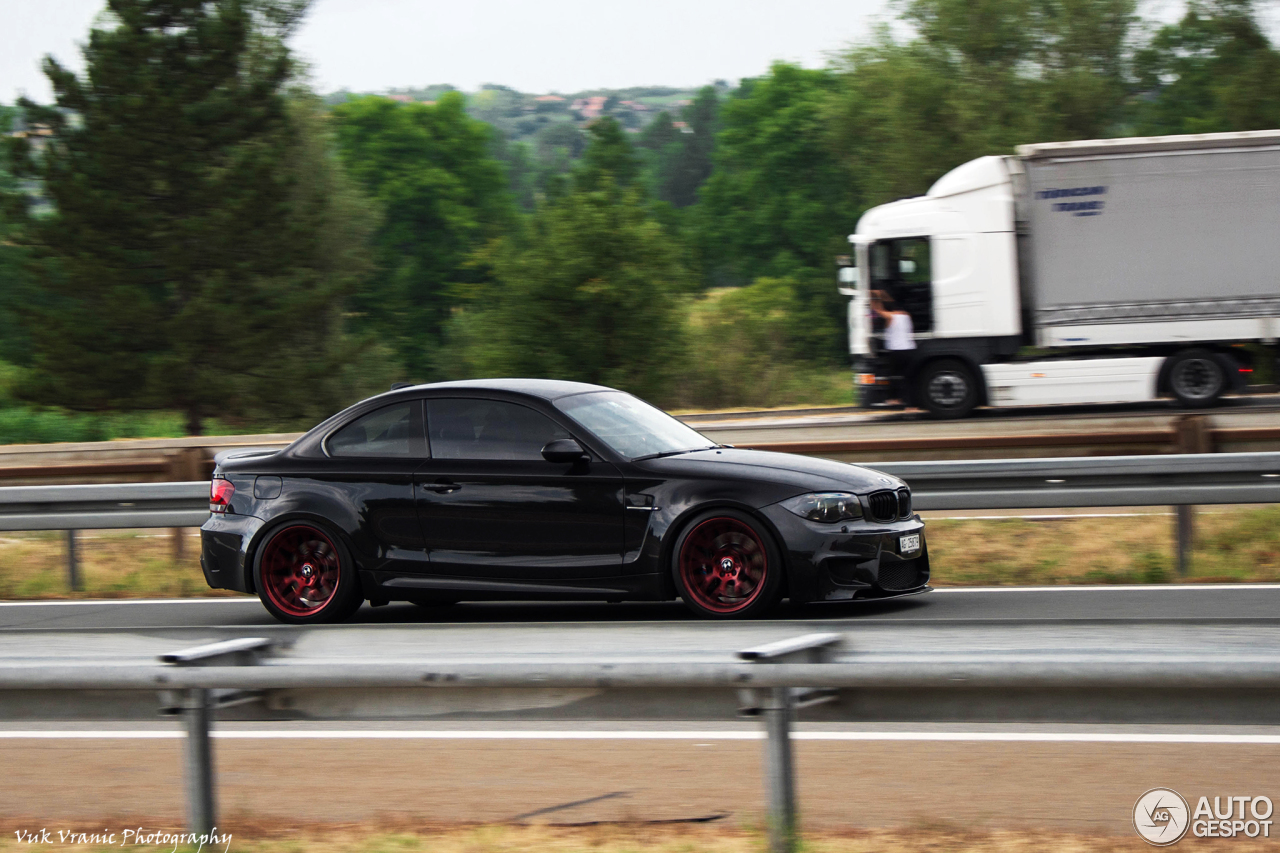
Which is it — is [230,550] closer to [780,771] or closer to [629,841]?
[629,841]

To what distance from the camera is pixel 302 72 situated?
43.8 m

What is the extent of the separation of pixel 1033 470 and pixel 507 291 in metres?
26.1

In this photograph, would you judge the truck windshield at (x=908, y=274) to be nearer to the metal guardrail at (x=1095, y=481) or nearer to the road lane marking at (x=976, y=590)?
the metal guardrail at (x=1095, y=481)

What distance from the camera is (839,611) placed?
839 cm

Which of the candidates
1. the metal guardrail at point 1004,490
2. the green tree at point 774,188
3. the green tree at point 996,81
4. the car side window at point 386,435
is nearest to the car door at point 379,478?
the car side window at point 386,435

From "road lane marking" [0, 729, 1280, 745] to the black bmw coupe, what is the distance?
6.48ft

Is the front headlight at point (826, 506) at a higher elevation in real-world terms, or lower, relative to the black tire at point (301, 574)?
higher

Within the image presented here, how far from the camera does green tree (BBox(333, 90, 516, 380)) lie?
199 feet

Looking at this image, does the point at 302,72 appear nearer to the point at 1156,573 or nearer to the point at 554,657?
the point at 1156,573

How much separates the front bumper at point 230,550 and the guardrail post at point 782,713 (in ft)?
18.2

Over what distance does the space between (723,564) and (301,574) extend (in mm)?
2632

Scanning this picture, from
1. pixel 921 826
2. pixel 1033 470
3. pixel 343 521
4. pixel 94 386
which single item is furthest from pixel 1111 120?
pixel 921 826

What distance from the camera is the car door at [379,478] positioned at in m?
8.50

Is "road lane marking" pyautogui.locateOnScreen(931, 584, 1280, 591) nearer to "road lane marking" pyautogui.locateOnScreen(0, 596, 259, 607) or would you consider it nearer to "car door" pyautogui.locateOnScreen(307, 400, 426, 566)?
"car door" pyautogui.locateOnScreen(307, 400, 426, 566)
